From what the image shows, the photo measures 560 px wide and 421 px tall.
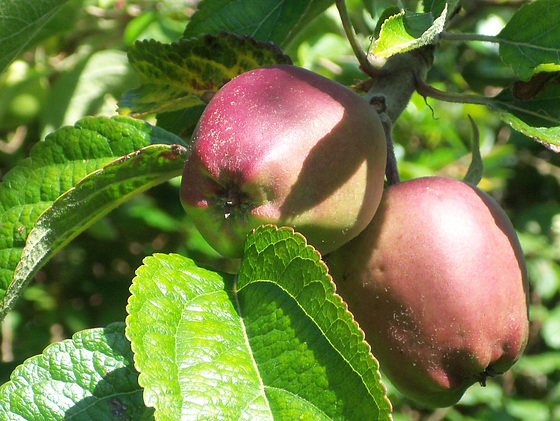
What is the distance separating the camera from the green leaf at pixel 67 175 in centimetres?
89

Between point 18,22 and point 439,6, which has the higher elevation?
point 18,22

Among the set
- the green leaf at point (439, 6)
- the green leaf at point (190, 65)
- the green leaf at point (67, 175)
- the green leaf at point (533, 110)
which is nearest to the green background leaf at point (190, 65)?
the green leaf at point (190, 65)

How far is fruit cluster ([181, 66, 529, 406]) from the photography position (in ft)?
2.47

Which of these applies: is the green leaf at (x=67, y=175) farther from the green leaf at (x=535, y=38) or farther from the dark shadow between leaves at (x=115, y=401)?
the green leaf at (x=535, y=38)

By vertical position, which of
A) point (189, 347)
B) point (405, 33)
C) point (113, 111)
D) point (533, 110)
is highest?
point (405, 33)

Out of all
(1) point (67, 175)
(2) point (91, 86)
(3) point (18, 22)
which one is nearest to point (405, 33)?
(1) point (67, 175)

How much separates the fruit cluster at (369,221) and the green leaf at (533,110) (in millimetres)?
113

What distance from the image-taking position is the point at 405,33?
74 centimetres

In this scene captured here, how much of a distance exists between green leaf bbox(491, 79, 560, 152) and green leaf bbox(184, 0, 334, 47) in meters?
0.34

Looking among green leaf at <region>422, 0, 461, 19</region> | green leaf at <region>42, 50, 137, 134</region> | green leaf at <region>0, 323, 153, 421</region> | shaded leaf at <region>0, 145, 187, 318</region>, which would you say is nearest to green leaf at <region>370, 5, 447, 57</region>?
green leaf at <region>422, 0, 461, 19</region>

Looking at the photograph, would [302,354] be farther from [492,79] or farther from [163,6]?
[163,6]

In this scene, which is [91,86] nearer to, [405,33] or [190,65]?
[190,65]

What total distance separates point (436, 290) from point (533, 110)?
1.09ft

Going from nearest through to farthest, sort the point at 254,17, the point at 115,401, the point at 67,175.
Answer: the point at 115,401, the point at 67,175, the point at 254,17
